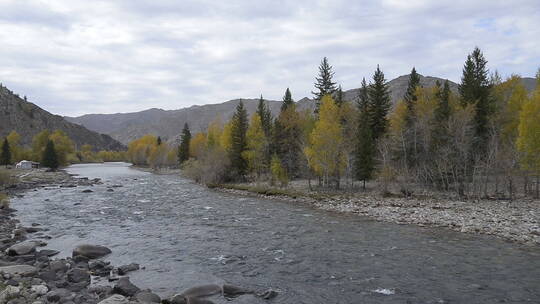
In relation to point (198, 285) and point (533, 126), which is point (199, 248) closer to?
point (198, 285)

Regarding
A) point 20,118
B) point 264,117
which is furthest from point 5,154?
point 20,118

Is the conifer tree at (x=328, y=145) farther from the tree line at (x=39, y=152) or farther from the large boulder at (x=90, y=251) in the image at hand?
the tree line at (x=39, y=152)

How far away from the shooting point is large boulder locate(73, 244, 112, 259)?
18375 mm

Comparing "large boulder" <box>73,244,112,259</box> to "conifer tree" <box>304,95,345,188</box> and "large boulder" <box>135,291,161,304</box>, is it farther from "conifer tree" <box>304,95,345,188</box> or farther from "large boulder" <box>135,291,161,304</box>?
"conifer tree" <box>304,95,345,188</box>

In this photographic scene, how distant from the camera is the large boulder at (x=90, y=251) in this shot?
18.4m

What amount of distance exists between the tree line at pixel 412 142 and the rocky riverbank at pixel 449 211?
147 inches

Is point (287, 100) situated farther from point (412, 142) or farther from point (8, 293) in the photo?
point (8, 293)

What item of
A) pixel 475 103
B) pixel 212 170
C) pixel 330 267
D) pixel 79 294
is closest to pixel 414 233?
pixel 330 267

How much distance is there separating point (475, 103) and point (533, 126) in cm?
982

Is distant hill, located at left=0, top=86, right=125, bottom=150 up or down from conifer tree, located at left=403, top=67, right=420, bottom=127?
up

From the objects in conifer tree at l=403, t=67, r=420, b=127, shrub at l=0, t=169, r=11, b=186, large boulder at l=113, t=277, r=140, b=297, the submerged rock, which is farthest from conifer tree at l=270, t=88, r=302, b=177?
large boulder at l=113, t=277, r=140, b=297

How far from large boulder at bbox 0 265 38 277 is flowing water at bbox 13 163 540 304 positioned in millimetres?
3663

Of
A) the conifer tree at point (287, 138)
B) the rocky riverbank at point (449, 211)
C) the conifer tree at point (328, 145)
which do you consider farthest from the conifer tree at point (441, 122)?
the conifer tree at point (287, 138)

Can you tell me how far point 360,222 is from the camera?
27.5 meters
